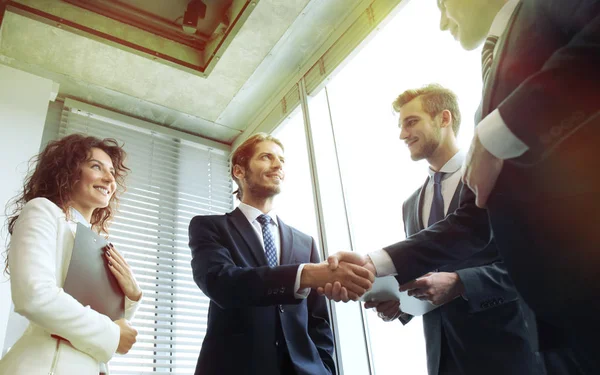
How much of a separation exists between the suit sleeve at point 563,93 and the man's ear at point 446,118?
1.25 m

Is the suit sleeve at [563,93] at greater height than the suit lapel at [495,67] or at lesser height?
lesser

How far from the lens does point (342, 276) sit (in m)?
1.62

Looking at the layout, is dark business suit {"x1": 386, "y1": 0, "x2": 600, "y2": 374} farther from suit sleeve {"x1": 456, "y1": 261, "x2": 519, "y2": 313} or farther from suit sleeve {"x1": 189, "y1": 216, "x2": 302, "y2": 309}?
suit sleeve {"x1": 189, "y1": 216, "x2": 302, "y2": 309}

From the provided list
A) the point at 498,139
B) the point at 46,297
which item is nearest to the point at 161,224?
the point at 46,297

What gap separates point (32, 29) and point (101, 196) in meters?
1.94

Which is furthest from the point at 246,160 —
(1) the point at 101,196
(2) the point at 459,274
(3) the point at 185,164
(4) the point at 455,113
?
(3) the point at 185,164

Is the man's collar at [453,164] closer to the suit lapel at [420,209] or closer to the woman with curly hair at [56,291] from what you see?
the suit lapel at [420,209]

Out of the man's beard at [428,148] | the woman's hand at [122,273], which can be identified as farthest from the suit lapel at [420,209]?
the woman's hand at [122,273]

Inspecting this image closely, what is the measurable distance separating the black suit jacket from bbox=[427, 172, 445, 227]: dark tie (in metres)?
0.76

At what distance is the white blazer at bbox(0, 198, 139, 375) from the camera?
1.27m

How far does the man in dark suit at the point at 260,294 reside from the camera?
162cm

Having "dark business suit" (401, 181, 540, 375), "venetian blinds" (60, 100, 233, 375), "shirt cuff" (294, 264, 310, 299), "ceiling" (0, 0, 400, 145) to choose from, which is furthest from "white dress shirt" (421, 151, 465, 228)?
"venetian blinds" (60, 100, 233, 375)

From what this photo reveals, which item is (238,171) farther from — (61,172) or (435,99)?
(435,99)

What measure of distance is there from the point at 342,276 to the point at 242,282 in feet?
1.17
